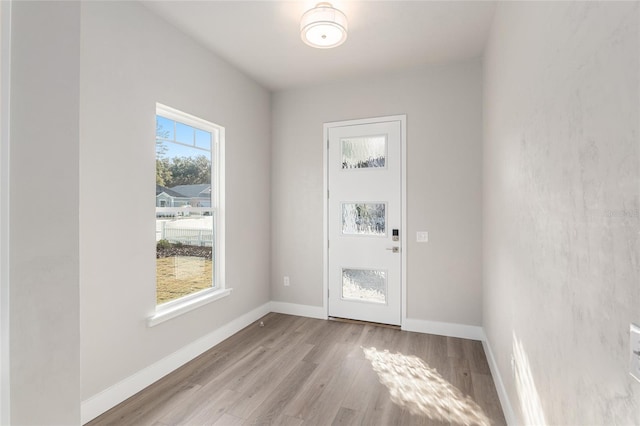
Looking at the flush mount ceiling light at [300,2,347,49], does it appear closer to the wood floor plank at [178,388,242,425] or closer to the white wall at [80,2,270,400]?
the white wall at [80,2,270,400]

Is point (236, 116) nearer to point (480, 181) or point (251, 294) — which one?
point (251, 294)

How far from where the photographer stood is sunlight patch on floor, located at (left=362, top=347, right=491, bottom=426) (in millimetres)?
2113

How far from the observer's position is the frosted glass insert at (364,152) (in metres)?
3.70

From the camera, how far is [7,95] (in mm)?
865

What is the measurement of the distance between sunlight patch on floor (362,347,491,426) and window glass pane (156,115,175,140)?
264 cm

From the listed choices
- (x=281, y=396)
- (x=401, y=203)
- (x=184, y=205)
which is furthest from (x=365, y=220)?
(x=281, y=396)

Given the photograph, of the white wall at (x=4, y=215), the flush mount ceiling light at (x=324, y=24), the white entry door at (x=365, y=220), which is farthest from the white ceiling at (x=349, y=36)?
the white wall at (x=4, y=215)

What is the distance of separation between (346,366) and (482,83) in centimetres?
304

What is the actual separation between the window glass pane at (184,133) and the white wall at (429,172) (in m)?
1.40

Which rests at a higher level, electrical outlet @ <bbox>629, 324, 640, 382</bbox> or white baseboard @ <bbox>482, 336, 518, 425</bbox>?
electrical outlet @ <bbox>629, 324, 640, 382</bbox>

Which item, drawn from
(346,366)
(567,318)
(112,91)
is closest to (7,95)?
(112,91)

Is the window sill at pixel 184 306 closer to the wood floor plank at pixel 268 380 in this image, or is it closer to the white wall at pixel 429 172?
the wood floor plank at pixel 268 380

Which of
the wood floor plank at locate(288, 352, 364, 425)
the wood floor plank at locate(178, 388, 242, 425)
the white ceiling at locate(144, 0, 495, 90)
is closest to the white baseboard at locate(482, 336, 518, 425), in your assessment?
the wood floor plank at locate(288, 352, 364, 425)

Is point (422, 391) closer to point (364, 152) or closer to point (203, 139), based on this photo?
point (364, 152)
